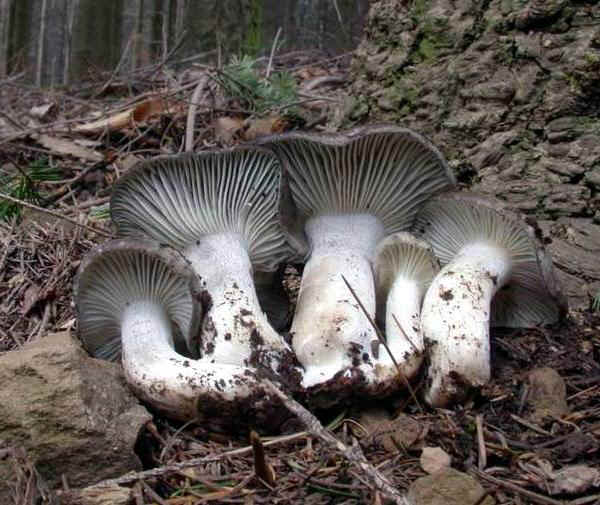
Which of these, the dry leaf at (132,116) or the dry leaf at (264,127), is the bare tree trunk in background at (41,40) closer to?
A: the dry leaf at (132,116)

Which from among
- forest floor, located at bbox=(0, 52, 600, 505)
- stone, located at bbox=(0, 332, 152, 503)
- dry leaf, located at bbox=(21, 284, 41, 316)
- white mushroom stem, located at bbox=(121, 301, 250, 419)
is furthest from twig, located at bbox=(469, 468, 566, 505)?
dry leaf, located at bbox=(21, 284, 41, 316)

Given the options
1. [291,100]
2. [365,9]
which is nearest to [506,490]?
[291,100]

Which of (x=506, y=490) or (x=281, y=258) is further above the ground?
(x=281, y=258)

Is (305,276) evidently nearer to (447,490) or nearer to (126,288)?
(126,288)

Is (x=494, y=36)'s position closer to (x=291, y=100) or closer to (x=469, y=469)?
(x=291, y=100)

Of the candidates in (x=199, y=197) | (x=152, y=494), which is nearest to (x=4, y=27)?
(x=199, y=197)

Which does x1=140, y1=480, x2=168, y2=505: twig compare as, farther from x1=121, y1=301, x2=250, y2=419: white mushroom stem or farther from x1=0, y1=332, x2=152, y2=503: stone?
x1=121, y1=301, x2=250, y2=419: white mushroom stem
